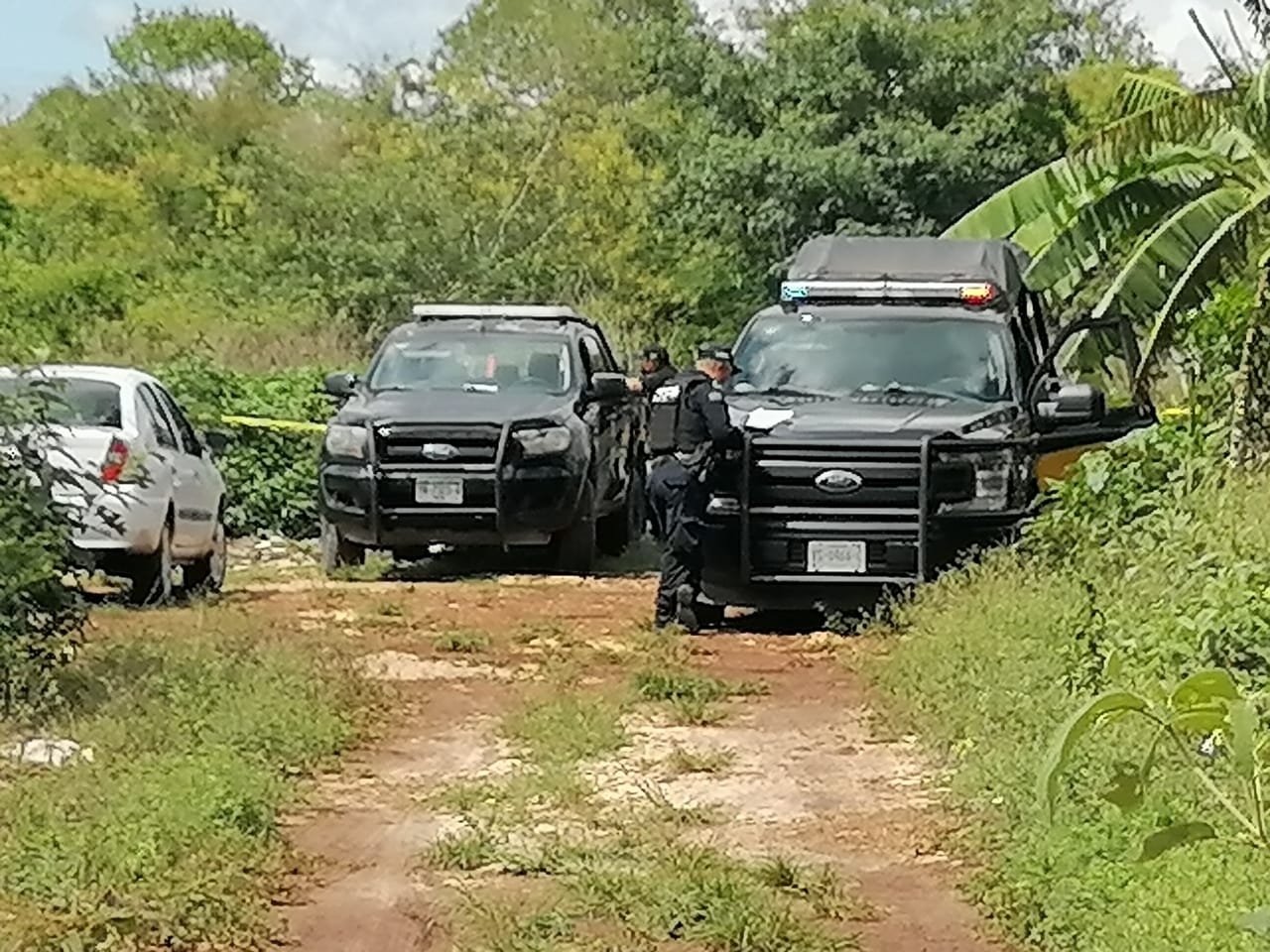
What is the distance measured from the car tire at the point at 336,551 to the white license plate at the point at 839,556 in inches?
202

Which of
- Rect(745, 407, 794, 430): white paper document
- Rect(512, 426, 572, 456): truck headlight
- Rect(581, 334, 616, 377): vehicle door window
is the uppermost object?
Rect(581, 334, 616, 377): vehicle door window

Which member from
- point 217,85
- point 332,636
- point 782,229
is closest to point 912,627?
point 332,636

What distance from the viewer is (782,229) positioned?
3772 centimetres

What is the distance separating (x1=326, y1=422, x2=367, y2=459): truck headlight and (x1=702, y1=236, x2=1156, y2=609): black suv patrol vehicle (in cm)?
322

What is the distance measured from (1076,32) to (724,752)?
37755 millimetres

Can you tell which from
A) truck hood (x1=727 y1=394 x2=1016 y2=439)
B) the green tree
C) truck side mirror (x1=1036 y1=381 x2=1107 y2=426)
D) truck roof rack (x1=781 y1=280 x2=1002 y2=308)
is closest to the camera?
truck hood (x1=727 y1=394 x2=1016 y2=439)

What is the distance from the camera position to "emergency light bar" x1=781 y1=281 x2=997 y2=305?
1514 cm

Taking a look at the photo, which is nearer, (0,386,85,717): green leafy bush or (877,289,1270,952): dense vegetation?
(877,289,1270,952): dense vegetation

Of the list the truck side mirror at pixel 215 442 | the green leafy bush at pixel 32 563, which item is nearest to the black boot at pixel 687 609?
the green leafy bush at pixel 32 563

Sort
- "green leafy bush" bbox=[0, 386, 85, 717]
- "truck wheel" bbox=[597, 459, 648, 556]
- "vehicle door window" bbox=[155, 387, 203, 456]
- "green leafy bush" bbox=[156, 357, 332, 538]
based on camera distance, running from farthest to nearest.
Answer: "green leafy bush" bbox=[156, 357, 332, 538], "truck wheel" bbox=[597, 459, 648, 556], "vehicle door window" bbox=[155, 387, 203, 456], "green leafy bush" bbox=[0, 386, 85, 717]

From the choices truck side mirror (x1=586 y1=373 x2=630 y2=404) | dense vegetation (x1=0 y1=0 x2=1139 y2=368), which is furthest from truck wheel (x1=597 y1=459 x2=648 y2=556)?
dense vegetation (x1=0 y1=0 x2=1139 y2=368)

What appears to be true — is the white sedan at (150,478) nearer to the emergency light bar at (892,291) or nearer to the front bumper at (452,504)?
the front bumper at (452,504)

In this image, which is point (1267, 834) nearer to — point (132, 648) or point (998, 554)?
point (132, 648)

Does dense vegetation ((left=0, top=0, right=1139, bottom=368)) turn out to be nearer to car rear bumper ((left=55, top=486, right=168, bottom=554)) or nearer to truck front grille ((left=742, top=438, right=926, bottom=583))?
car rear bumper ((left=55, top=486, right=168, bottom=554))
